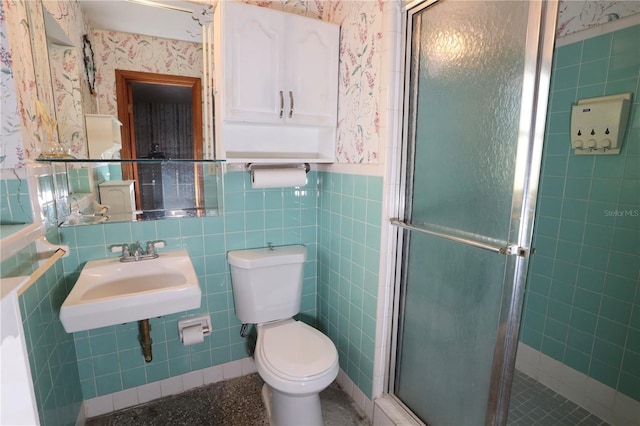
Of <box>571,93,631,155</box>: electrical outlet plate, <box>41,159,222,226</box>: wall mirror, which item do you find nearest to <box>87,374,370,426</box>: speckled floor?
<box>41,159,222,226</box>: wall mirror

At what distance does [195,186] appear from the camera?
1.74 meters

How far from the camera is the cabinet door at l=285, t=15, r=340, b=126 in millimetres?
1614

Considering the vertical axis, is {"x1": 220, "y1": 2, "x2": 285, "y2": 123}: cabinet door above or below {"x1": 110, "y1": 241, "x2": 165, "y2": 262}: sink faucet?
above

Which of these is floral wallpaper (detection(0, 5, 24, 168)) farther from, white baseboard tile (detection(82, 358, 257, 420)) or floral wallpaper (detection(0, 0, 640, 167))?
white baseboard tile (detection(82, 358, 257, 420))

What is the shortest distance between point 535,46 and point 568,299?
158 cm

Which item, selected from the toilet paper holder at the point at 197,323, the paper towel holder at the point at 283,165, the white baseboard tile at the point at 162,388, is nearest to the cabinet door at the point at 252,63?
the paper towel holder at the point at 283,165

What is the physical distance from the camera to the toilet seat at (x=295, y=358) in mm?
1387

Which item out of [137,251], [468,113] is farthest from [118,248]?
[468,113]

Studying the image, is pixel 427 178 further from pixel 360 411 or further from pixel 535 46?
pixel 360 411

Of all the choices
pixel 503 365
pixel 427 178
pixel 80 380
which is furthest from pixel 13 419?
pixel 80 380

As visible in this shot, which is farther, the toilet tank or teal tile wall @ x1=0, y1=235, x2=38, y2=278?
the toilet tank

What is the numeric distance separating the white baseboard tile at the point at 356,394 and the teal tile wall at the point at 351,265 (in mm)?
37

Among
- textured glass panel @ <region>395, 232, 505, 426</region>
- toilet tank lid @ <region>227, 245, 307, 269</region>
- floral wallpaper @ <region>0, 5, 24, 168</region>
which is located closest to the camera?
floral wallpaper @ <region>0, 5, 24, 168</region>

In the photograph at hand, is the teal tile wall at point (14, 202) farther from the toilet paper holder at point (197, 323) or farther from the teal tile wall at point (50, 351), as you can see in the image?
the toilet paper holder at point (197, 323)
